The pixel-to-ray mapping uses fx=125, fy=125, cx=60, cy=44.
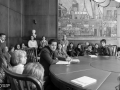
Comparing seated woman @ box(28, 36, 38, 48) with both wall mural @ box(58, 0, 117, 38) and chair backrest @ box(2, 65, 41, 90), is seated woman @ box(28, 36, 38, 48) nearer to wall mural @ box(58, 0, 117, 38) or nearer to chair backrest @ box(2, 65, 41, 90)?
wall mural @ box(58, 0, 117, 38)

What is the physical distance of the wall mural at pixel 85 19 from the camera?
8.11 m

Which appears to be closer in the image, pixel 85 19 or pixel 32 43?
pixel 32 43

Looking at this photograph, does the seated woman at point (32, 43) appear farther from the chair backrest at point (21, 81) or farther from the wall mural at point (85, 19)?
the chair backrest at point (21, 81)

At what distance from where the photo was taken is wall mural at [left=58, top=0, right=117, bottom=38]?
Result: 8.11m

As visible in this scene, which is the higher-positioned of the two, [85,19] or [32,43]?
[85,19]

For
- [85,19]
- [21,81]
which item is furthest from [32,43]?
[21,81]

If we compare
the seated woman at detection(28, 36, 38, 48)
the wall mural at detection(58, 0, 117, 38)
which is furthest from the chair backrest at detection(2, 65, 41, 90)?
the wall mural at detection(58, 0, 117, 38)

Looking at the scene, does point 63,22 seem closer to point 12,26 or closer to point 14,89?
point 12,26

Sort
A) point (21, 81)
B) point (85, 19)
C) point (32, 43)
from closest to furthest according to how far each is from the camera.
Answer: point (21, 81) → point (32, 43) → point (85, 19)

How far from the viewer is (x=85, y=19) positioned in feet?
26.9

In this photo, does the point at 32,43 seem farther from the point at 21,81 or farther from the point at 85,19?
the point at 21,81

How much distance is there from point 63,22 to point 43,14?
4.74 ft

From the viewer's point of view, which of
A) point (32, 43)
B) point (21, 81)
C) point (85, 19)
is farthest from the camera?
point (85, 19)

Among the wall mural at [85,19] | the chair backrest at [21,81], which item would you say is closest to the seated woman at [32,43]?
the wall mural at [85,19]
